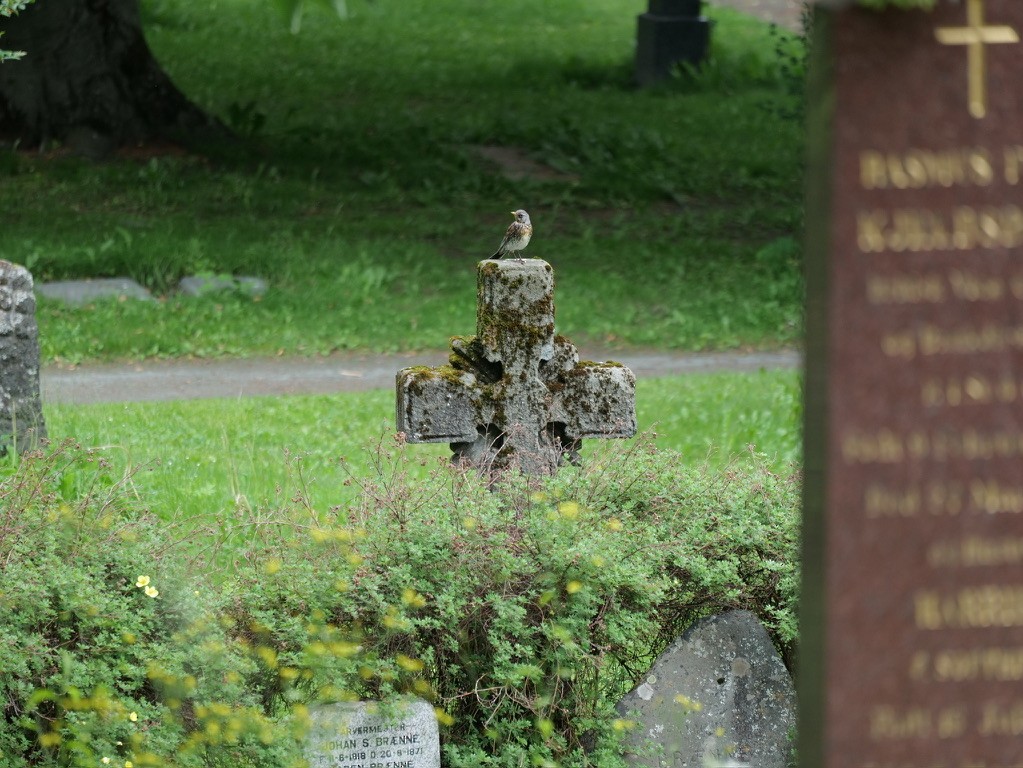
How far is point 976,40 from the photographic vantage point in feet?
8.64

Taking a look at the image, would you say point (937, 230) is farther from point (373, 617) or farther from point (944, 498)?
point (373, 617)

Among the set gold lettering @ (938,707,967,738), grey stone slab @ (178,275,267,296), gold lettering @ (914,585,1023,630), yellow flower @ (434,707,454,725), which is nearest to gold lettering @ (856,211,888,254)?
gold lettering @ (914,585,1023,630)

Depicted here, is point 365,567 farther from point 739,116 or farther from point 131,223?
point 739,116

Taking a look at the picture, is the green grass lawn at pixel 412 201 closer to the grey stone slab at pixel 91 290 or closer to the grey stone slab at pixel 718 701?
the grey stone slab at pixel 91 290

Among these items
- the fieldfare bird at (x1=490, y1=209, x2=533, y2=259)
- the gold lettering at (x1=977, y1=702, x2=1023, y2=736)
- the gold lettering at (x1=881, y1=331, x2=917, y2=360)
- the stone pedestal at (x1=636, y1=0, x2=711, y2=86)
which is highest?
the stone pedestal at (x1=636, y1=0, x2=711, y2=86)

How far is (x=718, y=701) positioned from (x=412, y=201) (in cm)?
1218

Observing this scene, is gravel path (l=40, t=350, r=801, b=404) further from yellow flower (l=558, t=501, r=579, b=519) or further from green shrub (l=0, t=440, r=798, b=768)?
yellow flower (l=558, t=501, r=579, b=519)

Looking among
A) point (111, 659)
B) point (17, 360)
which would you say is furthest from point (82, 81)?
point (111, 659)

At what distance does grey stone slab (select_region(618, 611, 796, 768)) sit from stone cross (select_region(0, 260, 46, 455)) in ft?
12.3

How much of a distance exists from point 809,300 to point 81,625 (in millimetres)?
2907

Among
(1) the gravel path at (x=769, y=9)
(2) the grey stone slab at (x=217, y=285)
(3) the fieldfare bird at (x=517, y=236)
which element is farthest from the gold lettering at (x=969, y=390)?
(1) the gravel path at (x=769, y=9)

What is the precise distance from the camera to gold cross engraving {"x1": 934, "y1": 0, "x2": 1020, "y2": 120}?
103 inches

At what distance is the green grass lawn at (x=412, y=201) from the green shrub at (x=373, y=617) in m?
3.04

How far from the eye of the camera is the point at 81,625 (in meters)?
4.76
